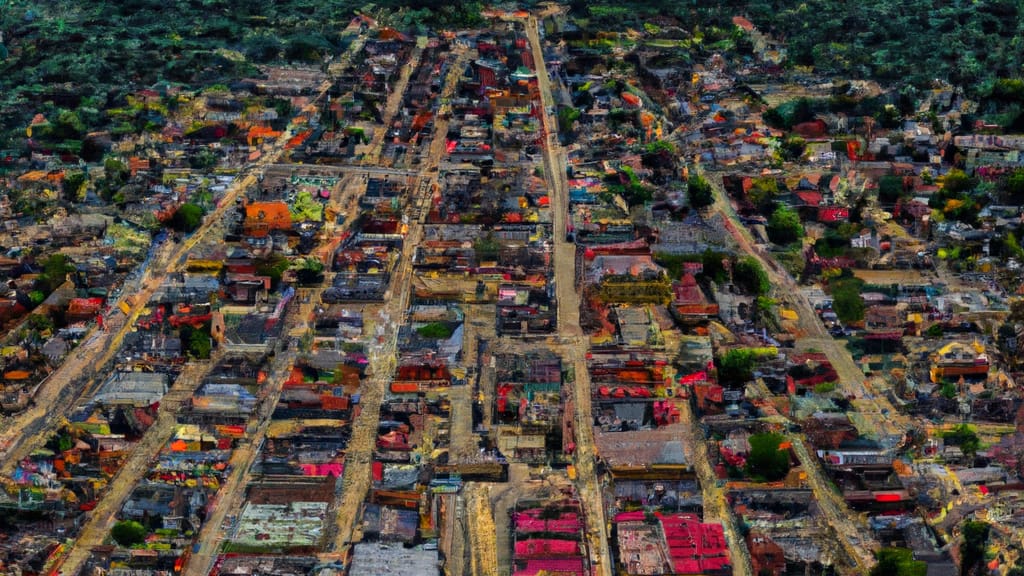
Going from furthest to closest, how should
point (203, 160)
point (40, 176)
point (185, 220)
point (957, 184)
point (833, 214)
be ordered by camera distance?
point (203, 160), point (40, 176), point (957, 184), point (833, 214), point (185, 220)

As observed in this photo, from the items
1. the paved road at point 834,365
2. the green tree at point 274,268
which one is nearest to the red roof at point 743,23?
the paved road at point 834,365

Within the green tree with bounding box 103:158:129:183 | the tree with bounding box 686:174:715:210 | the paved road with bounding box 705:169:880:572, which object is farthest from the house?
the paved road with bounding box 705:169:880:572

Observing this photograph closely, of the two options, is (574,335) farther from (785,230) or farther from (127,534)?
(127,534)

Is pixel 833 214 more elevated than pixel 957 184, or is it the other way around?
pixel 957 184

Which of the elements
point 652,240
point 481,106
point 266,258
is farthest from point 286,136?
point 652,240

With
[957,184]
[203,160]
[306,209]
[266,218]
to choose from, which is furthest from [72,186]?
[957,184]

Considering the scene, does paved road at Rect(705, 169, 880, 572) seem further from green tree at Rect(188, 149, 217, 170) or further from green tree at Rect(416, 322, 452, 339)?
green tree at Rect(188, 149, 217, 170)

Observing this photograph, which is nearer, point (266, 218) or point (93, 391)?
point (93, 391)
